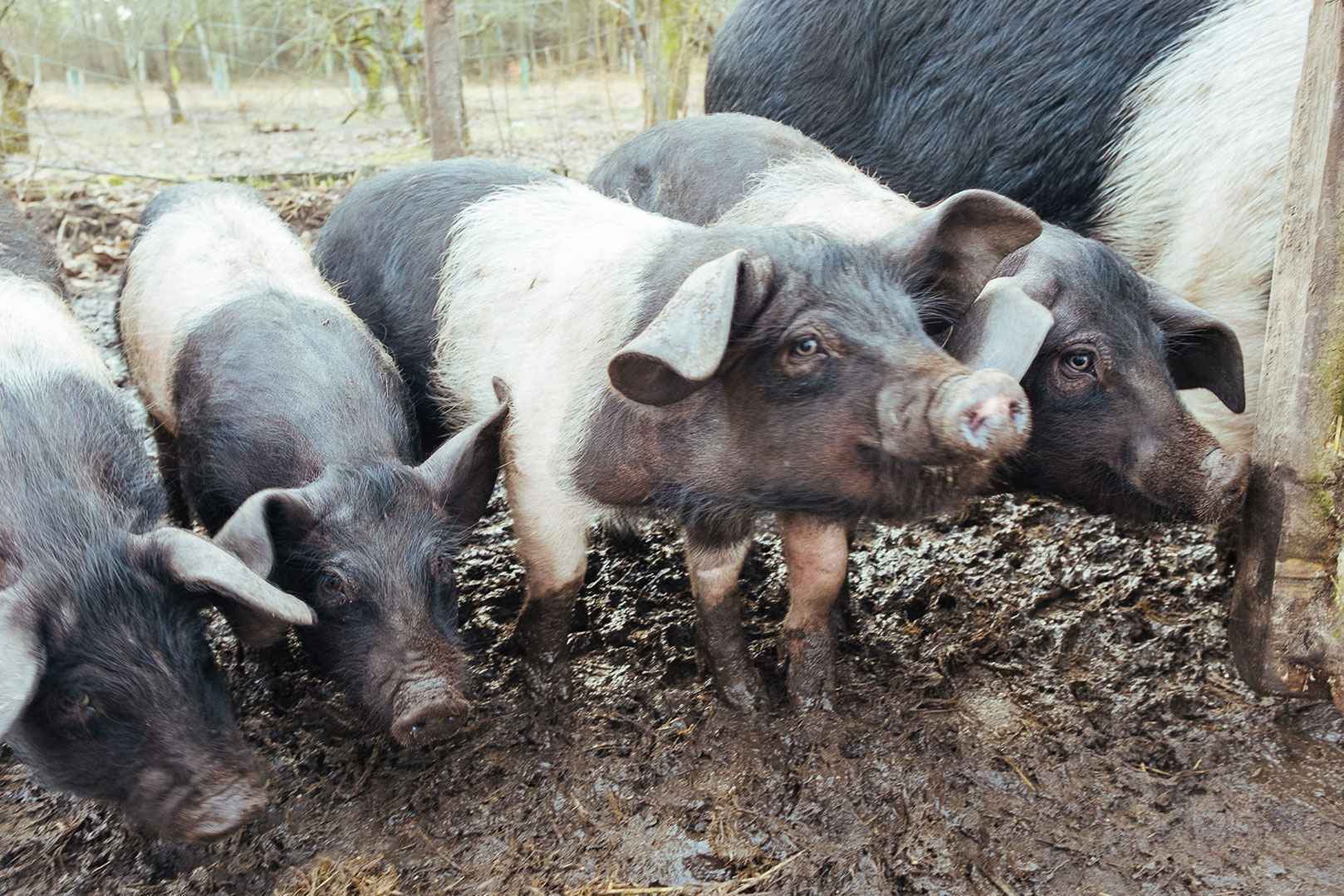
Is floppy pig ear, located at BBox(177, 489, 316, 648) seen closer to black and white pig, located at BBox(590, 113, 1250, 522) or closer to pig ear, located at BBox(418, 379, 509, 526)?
pig ear, located at BBox(418, 379, 509, 526)

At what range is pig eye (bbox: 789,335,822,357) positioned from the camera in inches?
107

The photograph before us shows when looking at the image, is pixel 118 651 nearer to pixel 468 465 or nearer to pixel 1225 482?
pixel 468 465

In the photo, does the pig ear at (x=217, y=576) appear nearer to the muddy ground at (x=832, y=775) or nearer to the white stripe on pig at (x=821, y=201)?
the muddy ground at (x=832, y=775)

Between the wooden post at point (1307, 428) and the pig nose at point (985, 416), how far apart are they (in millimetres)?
928

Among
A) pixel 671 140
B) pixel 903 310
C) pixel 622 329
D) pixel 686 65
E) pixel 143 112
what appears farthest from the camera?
pixel 143 112

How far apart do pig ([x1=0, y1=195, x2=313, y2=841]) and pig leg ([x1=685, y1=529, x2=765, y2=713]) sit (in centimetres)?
119

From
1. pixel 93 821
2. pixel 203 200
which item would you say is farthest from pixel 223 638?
pixel 203 200

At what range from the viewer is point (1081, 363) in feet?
10.6

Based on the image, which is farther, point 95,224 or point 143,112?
point 143,112

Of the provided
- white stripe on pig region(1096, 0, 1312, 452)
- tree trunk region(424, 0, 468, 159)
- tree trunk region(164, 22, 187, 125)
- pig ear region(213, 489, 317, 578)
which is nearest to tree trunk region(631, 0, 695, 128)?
tree trunk region(424, 0, 468, 159)

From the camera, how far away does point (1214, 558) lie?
165 inches

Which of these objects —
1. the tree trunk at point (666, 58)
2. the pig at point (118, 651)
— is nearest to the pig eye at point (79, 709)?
the pig at point (118, 651)

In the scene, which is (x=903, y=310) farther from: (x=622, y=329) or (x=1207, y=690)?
(x=1207, y=690)

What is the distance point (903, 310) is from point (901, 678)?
134 centimetres
